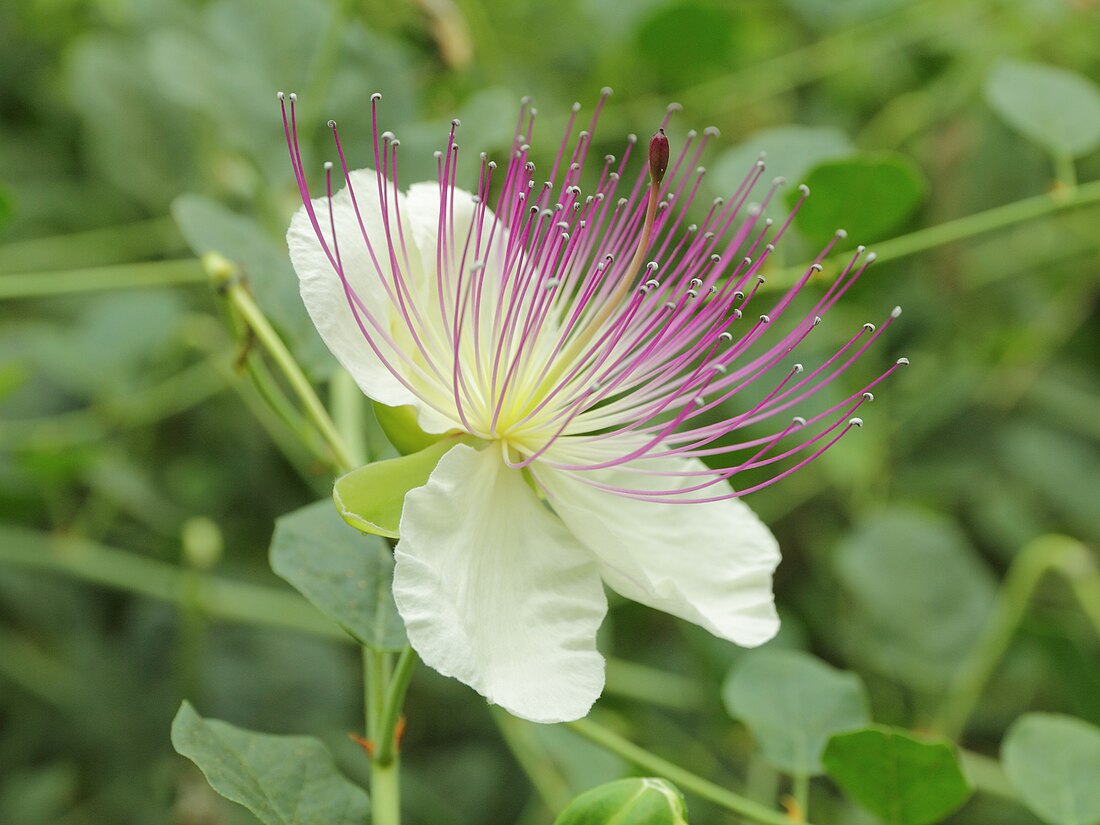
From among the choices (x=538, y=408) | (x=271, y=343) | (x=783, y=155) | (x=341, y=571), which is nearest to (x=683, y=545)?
(x=538, y=408)

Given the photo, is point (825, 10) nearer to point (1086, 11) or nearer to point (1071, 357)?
point (1086, 11)

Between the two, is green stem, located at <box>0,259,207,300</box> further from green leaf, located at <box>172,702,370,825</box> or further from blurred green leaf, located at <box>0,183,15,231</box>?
green leaf, located at <box>172,702,370,825</box>

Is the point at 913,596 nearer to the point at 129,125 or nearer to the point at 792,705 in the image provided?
the point at 792,705

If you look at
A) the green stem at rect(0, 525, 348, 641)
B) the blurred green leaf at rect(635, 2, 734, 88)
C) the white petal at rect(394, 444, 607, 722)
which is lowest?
the green stem at rect(0, 525, 348, 641)

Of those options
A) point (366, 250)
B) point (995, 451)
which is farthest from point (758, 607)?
point (995, 451)

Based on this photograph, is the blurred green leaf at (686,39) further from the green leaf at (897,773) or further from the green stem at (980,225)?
the green leaf at (897,773)

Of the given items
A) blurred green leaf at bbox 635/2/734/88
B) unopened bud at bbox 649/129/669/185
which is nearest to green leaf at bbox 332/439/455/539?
unopened bud at bbox 649/129/669/185
